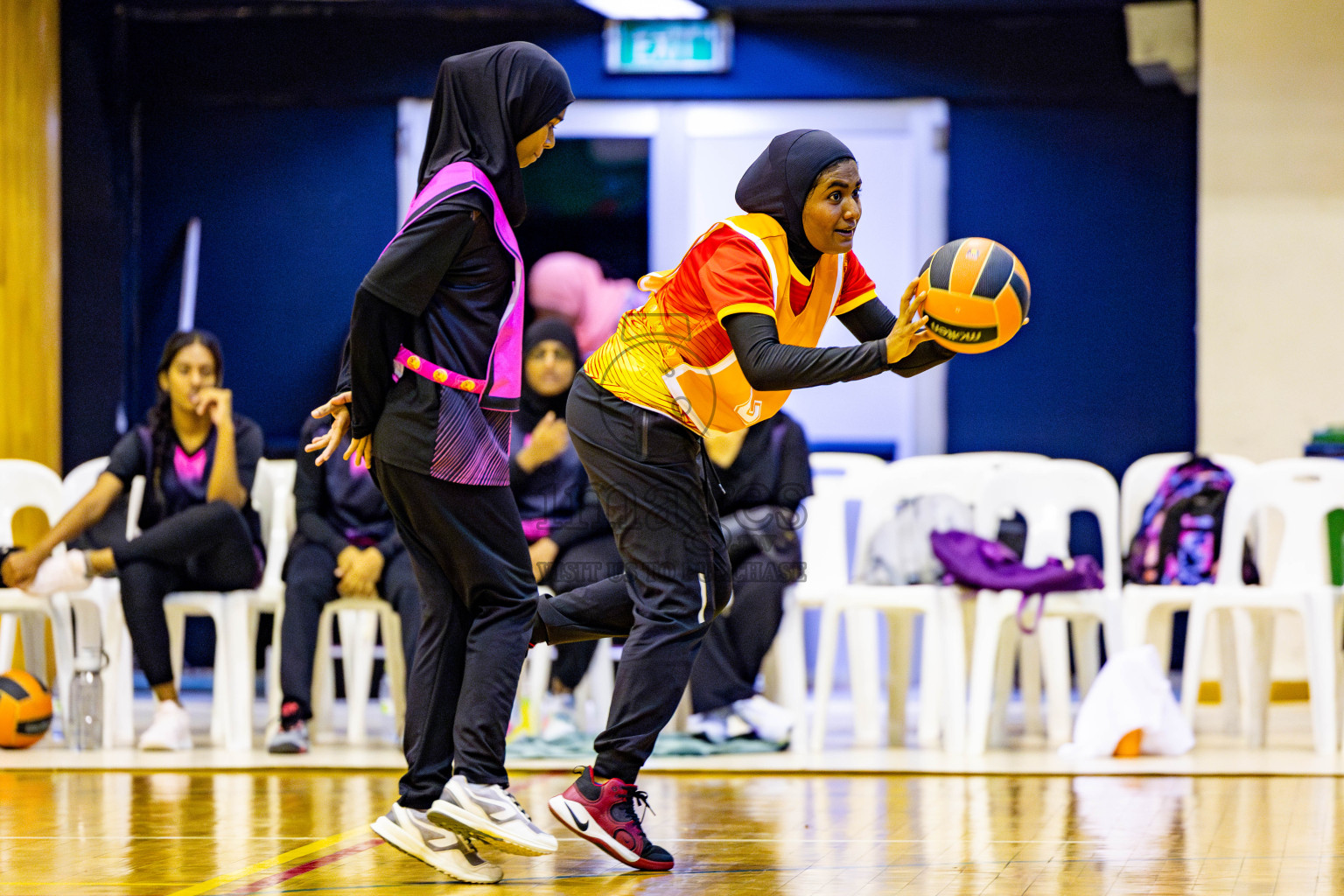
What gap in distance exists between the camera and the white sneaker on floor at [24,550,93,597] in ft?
19.6

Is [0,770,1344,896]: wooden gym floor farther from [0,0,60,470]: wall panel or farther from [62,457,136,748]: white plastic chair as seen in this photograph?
[0,0,60,470]: wall panel

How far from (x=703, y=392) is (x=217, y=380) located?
324 cm

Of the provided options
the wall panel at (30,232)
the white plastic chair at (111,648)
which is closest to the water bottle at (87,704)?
the white plastic chair at (111,648)

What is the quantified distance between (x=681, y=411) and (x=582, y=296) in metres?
4.99

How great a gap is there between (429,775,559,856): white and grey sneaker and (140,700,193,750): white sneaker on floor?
2.88 metres

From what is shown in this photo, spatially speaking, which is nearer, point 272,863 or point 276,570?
point 272,863

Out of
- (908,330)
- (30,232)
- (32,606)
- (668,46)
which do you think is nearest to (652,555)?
(908,330)

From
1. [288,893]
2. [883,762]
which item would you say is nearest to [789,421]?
[883,762]

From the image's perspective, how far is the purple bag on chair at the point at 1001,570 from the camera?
576 centimetres

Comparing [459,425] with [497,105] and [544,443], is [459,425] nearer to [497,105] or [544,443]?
[497,105]

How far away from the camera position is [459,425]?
3.27m

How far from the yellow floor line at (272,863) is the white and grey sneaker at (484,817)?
46 cm

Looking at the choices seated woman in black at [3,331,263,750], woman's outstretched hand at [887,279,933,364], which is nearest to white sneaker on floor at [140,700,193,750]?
seated woman in black at [3,331,263,750]

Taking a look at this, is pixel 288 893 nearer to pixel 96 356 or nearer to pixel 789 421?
pixel 789 421
